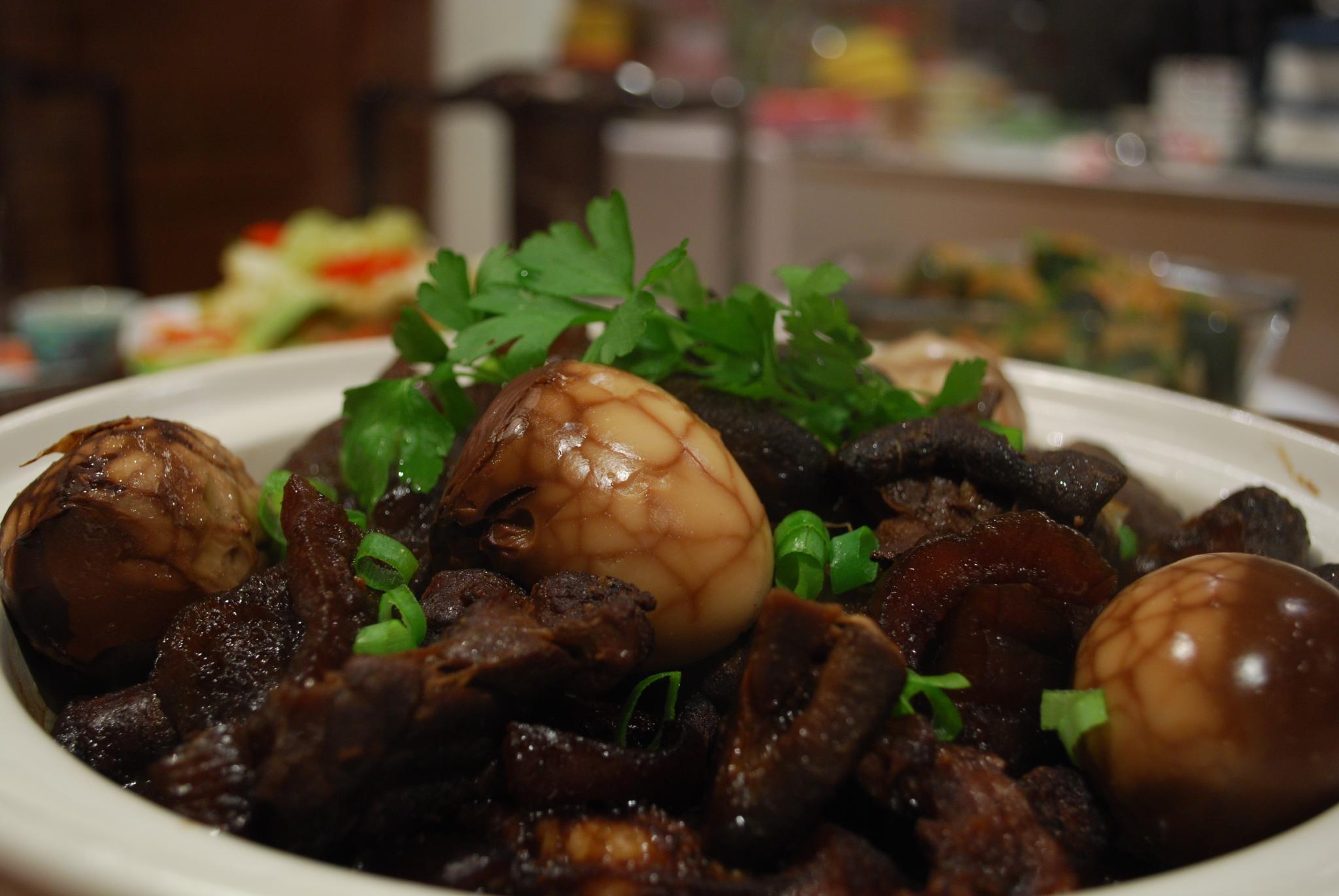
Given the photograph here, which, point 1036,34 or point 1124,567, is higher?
point 1036,34

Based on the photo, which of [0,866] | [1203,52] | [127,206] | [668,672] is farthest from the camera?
[1203,52]

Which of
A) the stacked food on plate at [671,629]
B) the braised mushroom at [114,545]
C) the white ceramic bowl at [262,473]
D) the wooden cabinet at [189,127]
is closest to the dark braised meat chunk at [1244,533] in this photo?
the stacked food on plate at [671,629]

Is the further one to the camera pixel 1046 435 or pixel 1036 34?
pixel 1036 34

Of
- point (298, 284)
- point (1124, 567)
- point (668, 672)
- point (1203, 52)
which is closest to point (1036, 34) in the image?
point (1203, 52)

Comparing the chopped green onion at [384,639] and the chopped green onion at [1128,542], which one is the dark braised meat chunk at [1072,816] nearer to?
the chopped green onion at [1128,542]

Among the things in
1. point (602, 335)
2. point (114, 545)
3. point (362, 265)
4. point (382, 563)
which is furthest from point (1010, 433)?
point (362, 265)

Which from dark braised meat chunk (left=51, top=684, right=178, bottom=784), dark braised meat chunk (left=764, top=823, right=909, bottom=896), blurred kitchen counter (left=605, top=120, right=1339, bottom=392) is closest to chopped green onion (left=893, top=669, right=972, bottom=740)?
dark braised meat chunk (left=764, top=823, right=909, bottom=896)

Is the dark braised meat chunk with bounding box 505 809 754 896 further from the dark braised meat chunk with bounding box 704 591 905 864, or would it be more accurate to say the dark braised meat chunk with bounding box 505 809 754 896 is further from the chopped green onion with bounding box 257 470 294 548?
the chopped green onion with bounding box 257 470 294 548

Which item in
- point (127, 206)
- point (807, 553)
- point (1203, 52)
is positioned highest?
point (1203, 52)

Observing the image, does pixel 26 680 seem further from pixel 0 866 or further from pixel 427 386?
pixel 427 386
